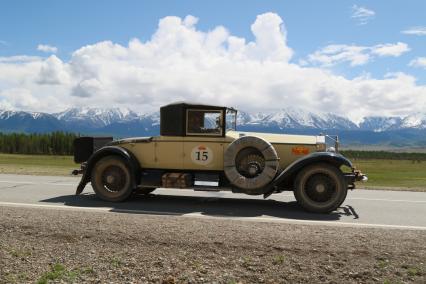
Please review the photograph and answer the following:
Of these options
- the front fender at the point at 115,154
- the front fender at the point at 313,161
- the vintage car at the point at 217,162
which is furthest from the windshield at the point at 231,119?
the front fender at the point at 115,154

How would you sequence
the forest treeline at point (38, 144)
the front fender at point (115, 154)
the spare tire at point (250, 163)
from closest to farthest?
the spare tire at point (250, 163) < the front fender at point (115, 154) < the forest treeline at point (38, 144)

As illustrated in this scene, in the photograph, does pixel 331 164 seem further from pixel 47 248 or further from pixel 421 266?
pixel 47 248

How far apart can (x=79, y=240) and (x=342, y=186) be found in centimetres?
580

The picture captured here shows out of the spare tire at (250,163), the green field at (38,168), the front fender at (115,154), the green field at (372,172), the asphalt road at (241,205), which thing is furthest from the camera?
the green field at (38,168)

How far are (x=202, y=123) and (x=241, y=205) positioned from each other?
2168 mm

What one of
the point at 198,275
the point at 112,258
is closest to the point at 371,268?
the point at 198,275

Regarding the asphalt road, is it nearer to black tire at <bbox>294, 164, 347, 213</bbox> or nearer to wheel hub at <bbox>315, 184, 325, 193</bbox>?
black tire at <bbox>294, 164, 347, 213</bbox>

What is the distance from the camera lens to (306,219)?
9.71 m

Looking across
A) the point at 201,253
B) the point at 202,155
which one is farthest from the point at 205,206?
the point at 201,253

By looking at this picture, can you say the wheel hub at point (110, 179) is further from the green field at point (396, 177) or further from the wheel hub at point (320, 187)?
the green field at point (396, 177)

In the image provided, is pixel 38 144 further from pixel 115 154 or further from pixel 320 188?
pixel 320 188

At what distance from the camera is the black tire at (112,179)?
1169cm

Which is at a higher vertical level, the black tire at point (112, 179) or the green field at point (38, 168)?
the black tire at point (112, 179)

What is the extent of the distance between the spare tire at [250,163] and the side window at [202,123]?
768 millimetres
